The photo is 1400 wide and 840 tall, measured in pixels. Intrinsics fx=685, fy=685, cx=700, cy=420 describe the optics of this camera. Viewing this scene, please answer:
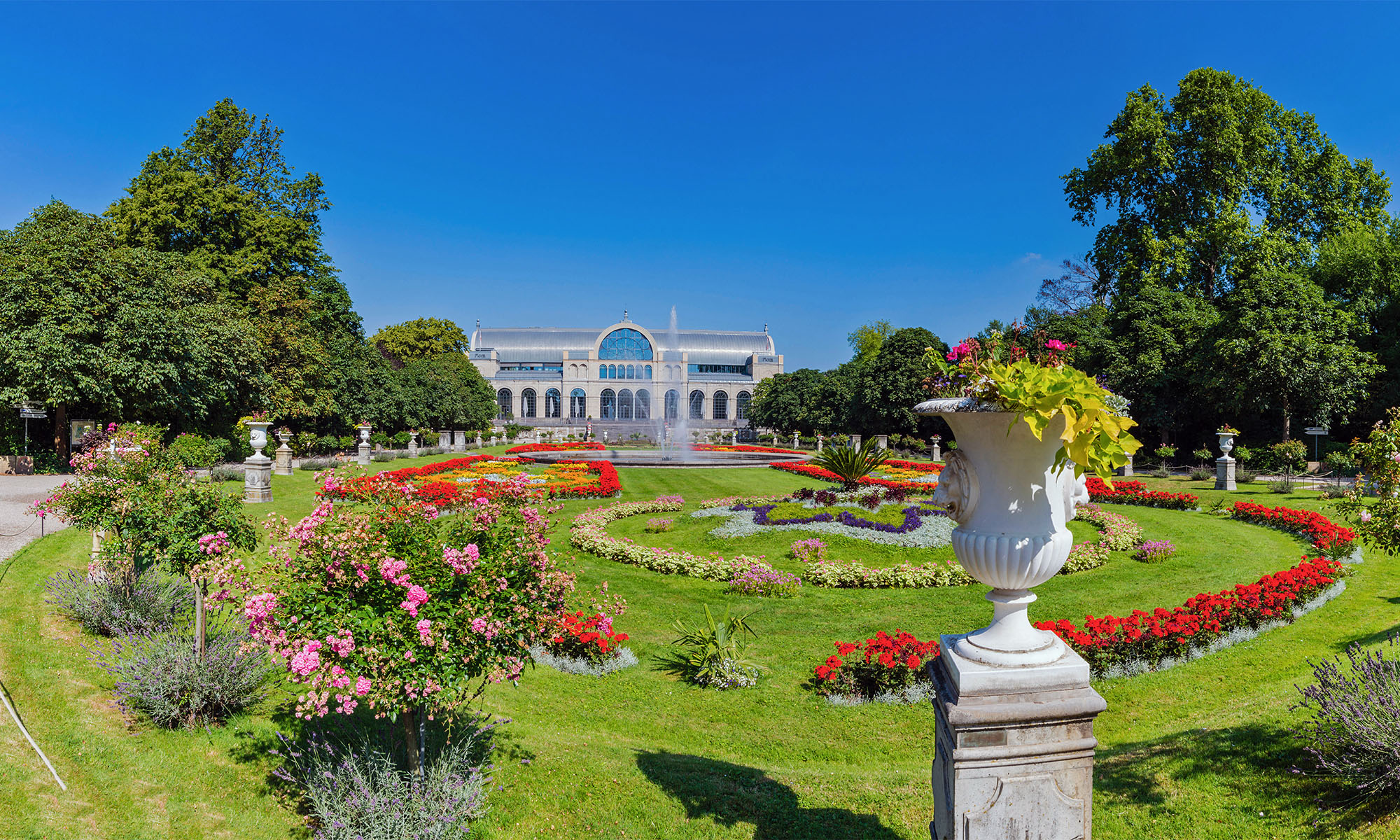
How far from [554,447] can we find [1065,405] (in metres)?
31.9

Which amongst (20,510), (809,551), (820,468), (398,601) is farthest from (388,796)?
(820,468)

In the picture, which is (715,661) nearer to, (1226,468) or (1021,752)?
(1021,752)

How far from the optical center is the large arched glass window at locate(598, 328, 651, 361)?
249 ft

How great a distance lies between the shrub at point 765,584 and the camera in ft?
29.6

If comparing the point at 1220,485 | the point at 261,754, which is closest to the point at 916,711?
the point at 261,754

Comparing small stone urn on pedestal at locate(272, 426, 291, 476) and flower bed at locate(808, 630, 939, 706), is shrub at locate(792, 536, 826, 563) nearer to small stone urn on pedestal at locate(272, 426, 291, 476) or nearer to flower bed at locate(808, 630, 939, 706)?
flower bed at locate(808, 630, 939, 706)

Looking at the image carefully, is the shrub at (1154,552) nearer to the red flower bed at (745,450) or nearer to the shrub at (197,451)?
the shrub at (197,451)

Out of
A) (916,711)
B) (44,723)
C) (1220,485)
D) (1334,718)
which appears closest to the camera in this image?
(1334,718)

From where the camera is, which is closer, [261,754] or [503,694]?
[261,754]

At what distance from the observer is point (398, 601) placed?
322 cm

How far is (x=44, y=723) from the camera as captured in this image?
4246mm

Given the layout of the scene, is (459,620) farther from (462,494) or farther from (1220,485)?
(1220,485)

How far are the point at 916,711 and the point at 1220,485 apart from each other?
1705cm

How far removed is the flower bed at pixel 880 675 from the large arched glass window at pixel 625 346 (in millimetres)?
70881
